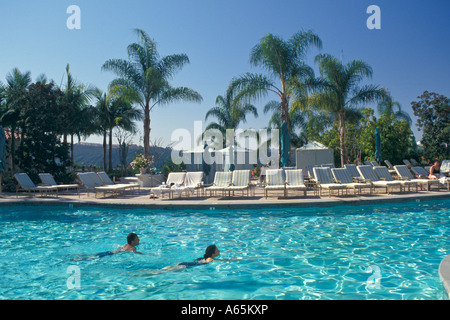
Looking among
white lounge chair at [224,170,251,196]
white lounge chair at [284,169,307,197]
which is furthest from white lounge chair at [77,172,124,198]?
white lounge chair at [284,169,307,197]

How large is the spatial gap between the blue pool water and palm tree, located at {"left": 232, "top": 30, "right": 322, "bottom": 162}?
865 centimetres

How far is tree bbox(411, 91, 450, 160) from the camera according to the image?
22734 millimetres

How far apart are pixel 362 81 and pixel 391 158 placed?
5.02m

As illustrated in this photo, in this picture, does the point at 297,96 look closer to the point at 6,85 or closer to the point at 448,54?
the point at 448,54

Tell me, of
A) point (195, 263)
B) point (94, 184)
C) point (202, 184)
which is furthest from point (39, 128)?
point (195, 263)

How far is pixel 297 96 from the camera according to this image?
16406 mm

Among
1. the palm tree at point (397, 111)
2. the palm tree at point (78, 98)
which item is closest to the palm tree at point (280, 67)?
the palm tree at point (78, 98)

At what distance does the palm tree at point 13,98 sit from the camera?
17945mm

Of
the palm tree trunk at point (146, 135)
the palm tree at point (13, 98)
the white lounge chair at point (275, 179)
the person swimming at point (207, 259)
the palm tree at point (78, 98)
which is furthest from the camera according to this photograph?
the palm tree at point (78, 98)

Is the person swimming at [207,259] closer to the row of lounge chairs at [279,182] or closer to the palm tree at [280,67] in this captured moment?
the row of lounge chairs at [279,182]

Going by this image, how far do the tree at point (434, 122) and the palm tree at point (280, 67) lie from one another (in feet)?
40.5

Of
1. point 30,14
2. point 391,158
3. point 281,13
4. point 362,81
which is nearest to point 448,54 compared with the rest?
point 362,81

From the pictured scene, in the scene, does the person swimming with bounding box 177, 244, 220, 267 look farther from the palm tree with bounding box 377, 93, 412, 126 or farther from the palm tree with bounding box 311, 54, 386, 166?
the palm tree with bounding box 377, 93, 412, 126

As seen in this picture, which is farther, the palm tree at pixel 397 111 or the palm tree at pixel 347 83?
the palm tree at pixel 397 111
